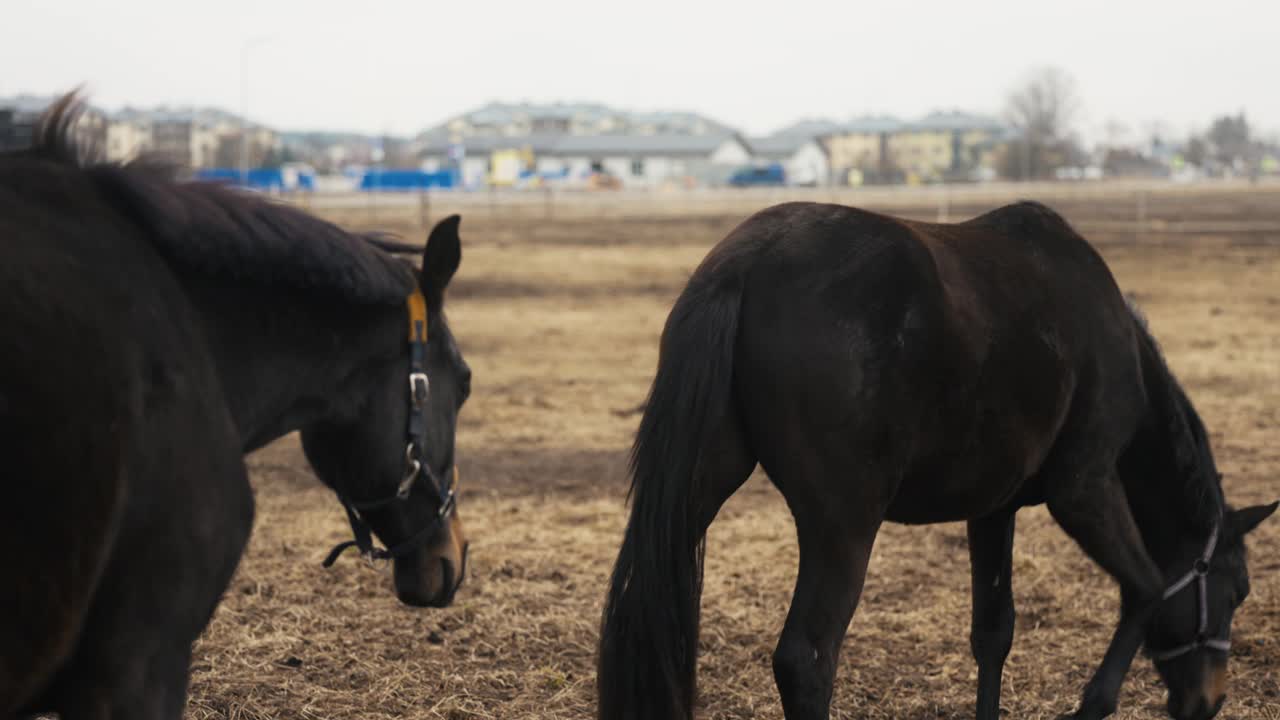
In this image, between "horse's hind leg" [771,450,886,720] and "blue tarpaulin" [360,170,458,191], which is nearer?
"horse's hind leg" [771,450,886,720]

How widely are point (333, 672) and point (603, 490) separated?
324 centimetres

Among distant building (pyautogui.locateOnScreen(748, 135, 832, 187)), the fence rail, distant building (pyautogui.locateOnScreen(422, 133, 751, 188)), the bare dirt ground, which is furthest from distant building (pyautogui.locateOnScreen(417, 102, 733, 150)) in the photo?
the bare dirt ground

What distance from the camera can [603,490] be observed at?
7.74m

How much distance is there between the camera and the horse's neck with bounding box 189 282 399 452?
2.57m

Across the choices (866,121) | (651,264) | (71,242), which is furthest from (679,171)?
(71,242)

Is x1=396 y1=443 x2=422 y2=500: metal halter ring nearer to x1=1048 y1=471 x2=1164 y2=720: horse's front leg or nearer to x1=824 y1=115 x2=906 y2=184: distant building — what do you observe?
x1=1048 y1=471 x2=1164 y2=720: horse's front leg

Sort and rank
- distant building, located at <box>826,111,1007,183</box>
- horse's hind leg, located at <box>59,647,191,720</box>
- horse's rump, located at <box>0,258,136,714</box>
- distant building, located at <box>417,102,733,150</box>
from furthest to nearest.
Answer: distant building, located at <box>417,102,733,150</box> → distant building, located at <box>826,111,1007,183</box> → horse's hind leg, located at <box>59,647,191,720</box> → horse's rump, located at <box>0,258,136,714</box>

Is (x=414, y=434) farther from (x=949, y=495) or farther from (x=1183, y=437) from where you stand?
(x=1183, y=437)

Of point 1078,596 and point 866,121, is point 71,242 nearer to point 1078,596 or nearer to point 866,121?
point 1078,596

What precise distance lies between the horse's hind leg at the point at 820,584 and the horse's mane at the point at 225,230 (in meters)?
1.25

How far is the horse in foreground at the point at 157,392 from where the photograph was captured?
202 centimetres

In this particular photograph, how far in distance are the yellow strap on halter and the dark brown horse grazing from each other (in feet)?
2.48

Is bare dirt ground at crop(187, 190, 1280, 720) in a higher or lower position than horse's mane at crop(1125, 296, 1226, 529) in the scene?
lower

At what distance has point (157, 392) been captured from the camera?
2.21 meters
